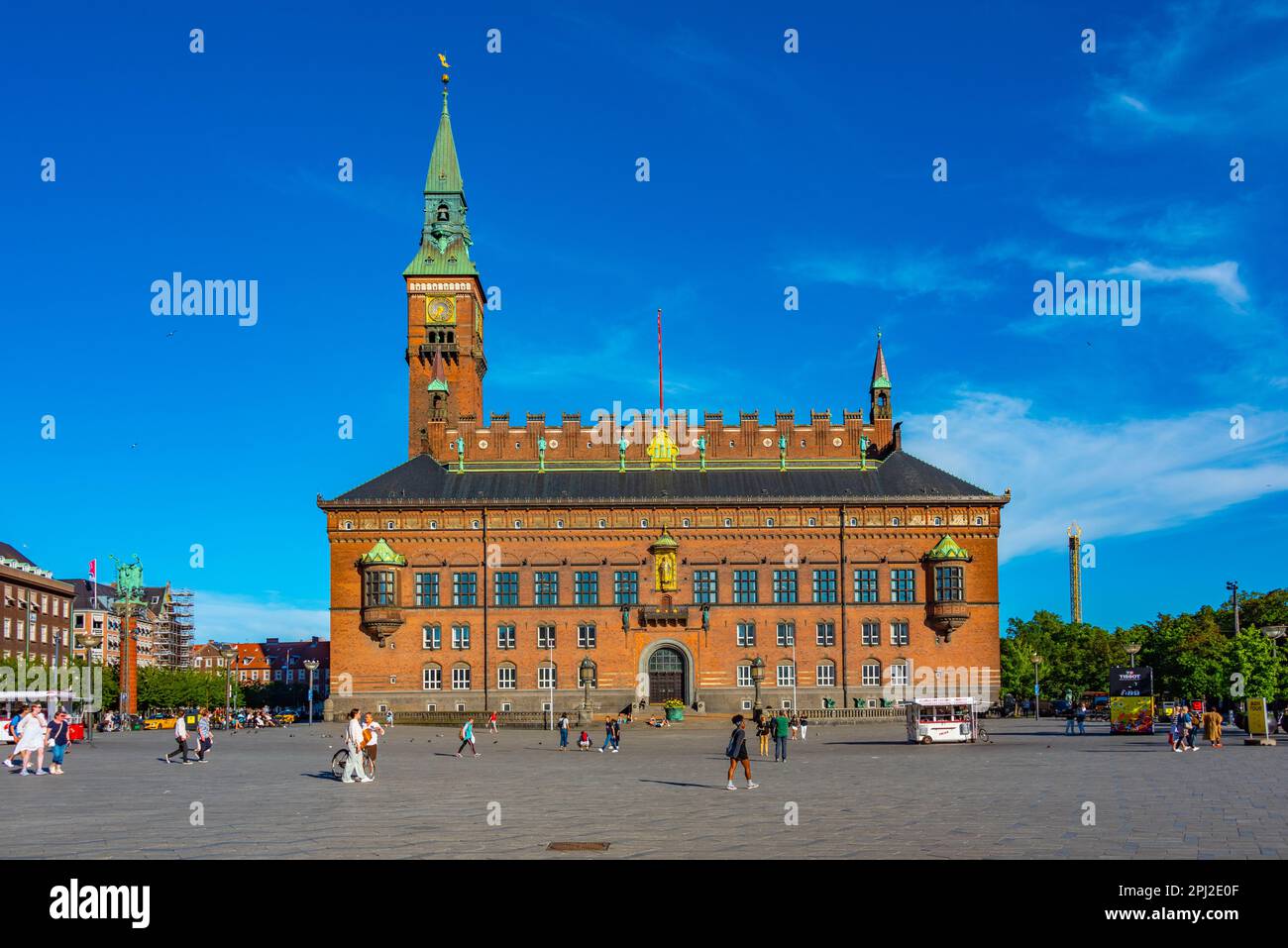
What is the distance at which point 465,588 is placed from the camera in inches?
3322

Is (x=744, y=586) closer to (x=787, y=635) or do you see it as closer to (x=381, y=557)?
(x=787, y=635)

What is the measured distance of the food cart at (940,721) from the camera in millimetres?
54250

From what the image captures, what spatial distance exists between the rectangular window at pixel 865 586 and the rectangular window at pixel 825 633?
2.53 metres

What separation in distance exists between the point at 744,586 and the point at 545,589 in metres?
13.3

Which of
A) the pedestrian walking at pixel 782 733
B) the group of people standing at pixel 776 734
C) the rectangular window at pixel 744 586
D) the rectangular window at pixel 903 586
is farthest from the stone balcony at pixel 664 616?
the pedestrian walking at pixel 782 733

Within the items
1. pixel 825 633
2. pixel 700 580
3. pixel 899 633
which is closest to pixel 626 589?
pixel 700 580

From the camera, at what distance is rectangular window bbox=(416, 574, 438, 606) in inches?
3317

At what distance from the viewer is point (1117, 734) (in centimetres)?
6162

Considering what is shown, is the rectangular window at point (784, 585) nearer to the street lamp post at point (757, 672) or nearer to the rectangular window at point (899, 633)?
the street lamp post at point (757, 672)

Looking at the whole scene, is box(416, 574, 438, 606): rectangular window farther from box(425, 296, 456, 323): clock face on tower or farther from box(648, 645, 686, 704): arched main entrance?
box(425, 296, 456, 323): clock face on tower

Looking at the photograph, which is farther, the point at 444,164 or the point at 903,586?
the point at 444,164

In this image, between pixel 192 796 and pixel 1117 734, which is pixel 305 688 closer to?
pixel 1117 734

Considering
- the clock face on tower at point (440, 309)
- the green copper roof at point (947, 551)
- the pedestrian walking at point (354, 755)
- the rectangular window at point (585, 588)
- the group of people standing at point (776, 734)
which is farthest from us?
the clock face on tower at point (440, 309)
